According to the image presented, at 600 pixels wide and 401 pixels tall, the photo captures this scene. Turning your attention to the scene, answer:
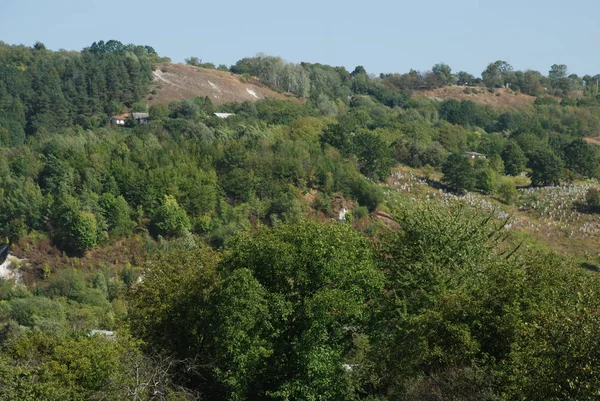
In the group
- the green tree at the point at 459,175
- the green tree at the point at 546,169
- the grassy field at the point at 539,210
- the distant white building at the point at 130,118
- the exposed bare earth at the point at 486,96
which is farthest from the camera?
the exposed bare earth at the point at 486,96

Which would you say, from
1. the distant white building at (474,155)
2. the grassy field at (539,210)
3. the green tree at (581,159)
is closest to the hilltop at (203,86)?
the distant white building at (474,155)

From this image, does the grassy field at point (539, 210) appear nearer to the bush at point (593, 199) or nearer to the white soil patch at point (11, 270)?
the bush at point (593, 199)

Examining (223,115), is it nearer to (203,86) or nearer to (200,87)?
(200,87)

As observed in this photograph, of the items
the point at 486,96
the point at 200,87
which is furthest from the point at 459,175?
the point at 486,96

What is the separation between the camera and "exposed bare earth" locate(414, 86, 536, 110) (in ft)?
429

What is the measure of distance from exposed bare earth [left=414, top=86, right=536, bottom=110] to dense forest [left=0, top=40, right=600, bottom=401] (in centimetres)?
247

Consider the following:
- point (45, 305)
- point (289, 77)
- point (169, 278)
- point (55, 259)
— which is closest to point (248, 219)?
point (55, 259)

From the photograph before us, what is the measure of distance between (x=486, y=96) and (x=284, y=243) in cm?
11665

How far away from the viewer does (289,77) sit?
112812 mm

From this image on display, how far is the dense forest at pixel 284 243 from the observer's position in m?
18.3

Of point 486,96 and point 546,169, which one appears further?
point 486,96

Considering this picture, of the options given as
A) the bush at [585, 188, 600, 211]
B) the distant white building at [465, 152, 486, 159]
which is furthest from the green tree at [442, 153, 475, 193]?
the distant white building at [465, 152, 486, 159]

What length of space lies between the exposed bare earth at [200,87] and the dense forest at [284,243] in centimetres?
297

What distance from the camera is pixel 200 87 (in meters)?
106
